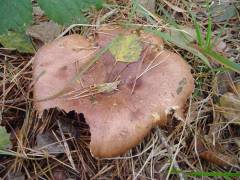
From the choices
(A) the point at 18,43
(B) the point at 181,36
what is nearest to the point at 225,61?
(B) the point at 181,36

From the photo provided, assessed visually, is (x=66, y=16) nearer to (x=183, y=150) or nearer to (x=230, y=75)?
(x=183, y=150)

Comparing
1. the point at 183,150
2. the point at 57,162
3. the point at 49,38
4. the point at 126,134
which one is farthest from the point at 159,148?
the point at 49,38

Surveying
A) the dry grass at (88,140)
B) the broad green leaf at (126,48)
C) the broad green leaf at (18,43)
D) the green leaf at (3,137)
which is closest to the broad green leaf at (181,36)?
the dry grass at (88,140)

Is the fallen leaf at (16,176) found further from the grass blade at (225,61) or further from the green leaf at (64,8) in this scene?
the grass blade at (225,61)

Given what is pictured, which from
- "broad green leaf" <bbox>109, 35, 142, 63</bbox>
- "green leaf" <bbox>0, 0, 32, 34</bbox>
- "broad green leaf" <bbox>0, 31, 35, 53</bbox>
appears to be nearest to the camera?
"green leaf" <bbox>0, 0, 32, 34</bbox>

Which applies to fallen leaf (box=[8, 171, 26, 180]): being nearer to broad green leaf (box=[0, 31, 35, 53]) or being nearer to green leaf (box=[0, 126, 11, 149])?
green leaf (box=[0, 126, 11, 149])

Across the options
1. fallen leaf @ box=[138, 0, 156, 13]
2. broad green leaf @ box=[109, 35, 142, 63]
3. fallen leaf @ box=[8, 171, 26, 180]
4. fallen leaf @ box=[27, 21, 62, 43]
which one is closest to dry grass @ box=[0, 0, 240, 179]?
fallen leaf @ box=[8, 171, 26, 180]

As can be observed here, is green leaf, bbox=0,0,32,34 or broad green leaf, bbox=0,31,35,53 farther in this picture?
broad green leaf, bbox=0,31,35,53
